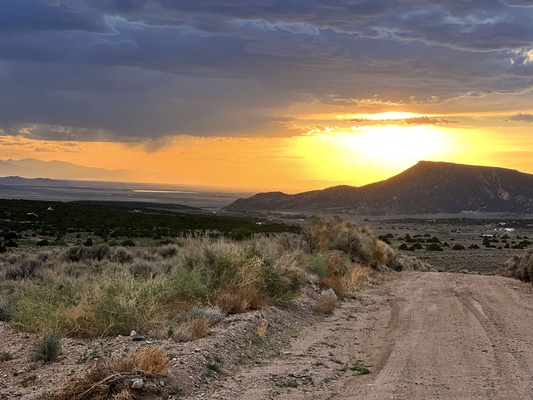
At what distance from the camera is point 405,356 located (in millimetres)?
10461

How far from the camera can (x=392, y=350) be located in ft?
36.0

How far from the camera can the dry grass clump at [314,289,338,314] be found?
49.6 feet

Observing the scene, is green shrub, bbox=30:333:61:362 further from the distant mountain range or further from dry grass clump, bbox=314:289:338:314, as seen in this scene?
the distant mountain range

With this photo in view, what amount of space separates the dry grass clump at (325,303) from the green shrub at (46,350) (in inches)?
291

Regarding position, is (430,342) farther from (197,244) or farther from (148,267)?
(148,267)

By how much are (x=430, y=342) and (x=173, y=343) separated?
5.00m

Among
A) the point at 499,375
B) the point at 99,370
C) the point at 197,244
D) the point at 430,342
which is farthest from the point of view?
the point at 197,244

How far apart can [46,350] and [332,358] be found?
15.6 feet

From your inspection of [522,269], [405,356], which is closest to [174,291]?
[405,356]

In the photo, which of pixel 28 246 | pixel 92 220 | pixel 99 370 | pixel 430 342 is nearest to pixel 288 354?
pixel 430 342

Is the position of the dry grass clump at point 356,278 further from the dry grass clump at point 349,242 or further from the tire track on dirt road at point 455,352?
the dry grass clump at point 349,242

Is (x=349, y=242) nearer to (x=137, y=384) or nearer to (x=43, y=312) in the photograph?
(x=43, y=312)

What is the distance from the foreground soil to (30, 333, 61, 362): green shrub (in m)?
0.16

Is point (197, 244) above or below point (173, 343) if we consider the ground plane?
above
